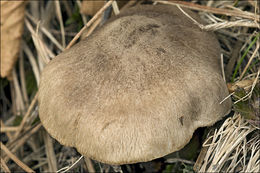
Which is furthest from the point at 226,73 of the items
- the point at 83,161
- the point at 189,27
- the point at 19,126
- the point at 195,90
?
the point at 19,126

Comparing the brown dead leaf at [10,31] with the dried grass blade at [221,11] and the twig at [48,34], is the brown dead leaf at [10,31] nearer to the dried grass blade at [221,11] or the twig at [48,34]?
the twig at [48,34]

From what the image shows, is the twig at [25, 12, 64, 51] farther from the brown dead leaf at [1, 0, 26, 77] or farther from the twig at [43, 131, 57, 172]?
the twig at [43, 131, 57, 172]

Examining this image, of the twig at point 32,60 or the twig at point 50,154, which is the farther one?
the twig at point 32,60

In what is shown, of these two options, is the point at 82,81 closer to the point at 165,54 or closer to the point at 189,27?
the point at 165,54

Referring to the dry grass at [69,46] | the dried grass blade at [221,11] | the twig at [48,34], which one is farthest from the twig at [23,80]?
the dried grass blade at [221,11]

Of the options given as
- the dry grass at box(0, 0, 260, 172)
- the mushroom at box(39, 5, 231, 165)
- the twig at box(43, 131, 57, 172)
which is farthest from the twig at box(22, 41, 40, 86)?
the mushroom at box(39, 5, 231, 165)

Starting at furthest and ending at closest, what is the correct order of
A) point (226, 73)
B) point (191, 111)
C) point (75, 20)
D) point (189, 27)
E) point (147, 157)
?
1. point (75, 20)
2. point (226, 73)
3. point (189, 27)
4. point (191, 111)
5. point (147, 157)
